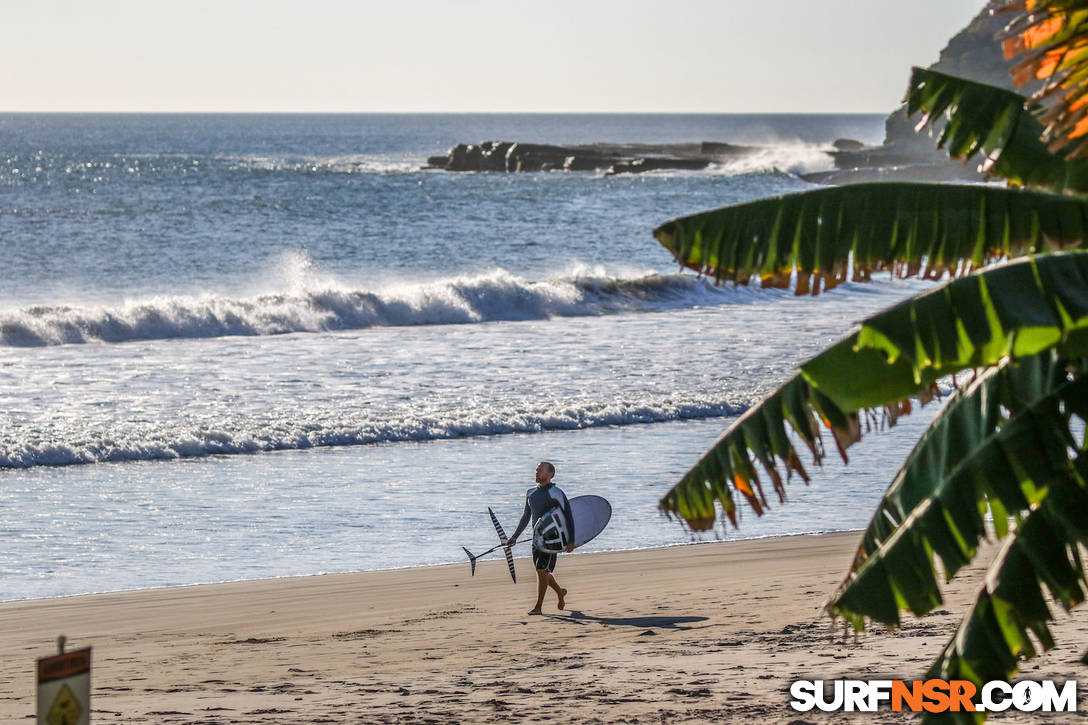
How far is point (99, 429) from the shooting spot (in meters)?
17.2

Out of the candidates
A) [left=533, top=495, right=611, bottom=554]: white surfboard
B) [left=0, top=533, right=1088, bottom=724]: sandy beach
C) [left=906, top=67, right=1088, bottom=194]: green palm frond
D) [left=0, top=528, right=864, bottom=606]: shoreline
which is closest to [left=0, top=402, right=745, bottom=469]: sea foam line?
[left=0, top=528, right=864, bottom=606]: shoreline

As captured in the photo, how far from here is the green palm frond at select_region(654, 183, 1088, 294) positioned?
4.58 metres

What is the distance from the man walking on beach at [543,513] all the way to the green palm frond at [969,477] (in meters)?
5.14

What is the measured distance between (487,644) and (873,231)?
16.1ft

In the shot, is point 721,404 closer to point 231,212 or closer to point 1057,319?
point 1057,319

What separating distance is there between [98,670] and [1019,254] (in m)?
6.25

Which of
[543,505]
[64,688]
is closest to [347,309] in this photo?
[543,505]

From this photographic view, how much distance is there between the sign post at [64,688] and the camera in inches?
143

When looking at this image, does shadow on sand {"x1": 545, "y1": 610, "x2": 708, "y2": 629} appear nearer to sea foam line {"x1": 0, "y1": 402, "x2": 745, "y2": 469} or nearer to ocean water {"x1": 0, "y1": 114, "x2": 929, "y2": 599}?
ocean water {"x1": 0, "y1": 114, "x2": 929, "y2": 599}

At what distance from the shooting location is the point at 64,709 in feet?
12.1

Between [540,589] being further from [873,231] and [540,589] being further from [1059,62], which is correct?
[1059,62]

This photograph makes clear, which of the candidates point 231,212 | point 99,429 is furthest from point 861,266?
point 231,212

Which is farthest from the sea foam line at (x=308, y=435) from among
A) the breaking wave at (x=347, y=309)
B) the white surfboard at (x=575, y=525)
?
the breaking wave at (x=347, y=309)

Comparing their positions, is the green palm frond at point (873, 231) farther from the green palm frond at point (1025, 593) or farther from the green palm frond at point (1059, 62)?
the green palm frond at point (1025, 593)
